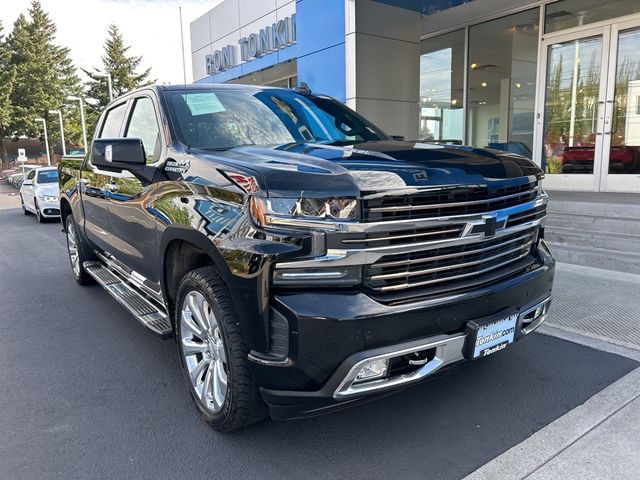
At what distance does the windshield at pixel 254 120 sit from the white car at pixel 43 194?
9878 millimetres

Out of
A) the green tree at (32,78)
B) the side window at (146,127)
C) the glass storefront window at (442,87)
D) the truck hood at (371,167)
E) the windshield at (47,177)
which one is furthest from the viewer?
the green tree at (32,78)

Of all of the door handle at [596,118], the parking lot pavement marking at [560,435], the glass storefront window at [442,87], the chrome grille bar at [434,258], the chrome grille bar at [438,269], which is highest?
the glass storefront window at [442,87]

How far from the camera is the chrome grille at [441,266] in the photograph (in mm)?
Result: 2254

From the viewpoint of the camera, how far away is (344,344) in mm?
2127

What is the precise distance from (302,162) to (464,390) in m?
1.81

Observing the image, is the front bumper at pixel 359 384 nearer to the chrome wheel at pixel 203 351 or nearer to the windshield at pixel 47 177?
the chrome wheel at pixel 203 351

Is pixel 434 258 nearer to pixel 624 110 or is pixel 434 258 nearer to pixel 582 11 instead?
pixel 624 110

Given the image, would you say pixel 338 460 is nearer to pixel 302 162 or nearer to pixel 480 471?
pixel 480 471

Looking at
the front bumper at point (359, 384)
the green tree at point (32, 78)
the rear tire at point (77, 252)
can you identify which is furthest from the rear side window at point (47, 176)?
the green tree at point (32, 78)

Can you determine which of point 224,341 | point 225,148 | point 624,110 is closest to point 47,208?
point 225,148

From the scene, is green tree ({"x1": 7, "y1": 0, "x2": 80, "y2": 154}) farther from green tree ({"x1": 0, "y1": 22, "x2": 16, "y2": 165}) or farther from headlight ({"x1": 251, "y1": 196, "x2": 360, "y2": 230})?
headlight ({"x1": 251, "y1": 196, "x2": 360, "y2": 230})

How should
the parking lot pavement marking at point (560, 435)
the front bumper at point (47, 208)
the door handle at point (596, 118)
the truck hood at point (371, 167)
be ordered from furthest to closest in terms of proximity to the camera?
the front bumper at point (47, 208), the door handle at point (596, 118), the parking lot pavement marking at point (560, 435), the truck hood at point (371, 167)

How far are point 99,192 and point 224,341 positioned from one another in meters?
2.66

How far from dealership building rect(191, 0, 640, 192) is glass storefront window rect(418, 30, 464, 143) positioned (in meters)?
0.02
